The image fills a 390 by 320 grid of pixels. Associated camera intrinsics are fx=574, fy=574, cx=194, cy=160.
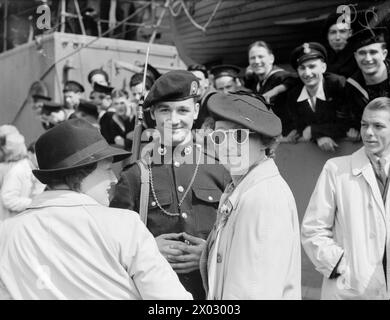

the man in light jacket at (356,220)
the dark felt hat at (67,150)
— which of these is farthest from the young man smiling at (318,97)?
the dark felt hat at (67,150)

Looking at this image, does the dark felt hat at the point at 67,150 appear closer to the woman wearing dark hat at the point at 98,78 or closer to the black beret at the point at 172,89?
the black beret at the point at 172,89

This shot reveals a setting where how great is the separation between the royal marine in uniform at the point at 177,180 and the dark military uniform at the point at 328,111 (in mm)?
2008

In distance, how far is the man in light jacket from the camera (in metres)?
3.24

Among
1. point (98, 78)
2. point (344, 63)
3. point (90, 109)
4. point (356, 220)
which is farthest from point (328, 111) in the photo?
point (98, 78)

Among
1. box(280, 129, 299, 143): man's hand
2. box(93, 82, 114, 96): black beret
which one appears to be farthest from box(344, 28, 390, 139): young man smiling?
box(93, 82, 114, 96): black beret

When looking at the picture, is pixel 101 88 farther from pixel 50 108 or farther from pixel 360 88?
pixel 360 88

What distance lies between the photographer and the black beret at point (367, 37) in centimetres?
458

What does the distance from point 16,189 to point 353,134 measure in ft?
10.8

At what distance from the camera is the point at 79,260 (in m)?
2.00

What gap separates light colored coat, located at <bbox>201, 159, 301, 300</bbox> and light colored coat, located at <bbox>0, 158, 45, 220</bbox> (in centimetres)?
374

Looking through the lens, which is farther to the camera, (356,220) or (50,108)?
(50,108)
